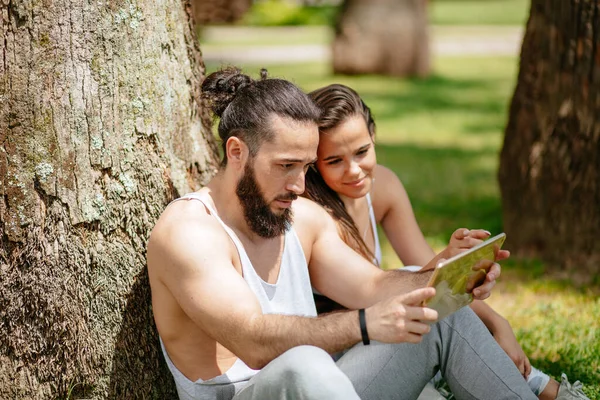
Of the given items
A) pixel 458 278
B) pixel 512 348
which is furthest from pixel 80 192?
pixel 512 348

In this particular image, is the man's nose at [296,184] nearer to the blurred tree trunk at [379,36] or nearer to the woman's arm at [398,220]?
the woman's arm at [398,220]

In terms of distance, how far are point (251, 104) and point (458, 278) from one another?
100cm

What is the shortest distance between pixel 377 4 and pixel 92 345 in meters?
13.1

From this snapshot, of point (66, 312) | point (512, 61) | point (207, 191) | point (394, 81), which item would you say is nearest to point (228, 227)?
point (207, 191)

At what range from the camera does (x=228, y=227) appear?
3436 mm

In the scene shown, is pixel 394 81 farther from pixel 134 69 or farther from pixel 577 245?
pixel 134 69

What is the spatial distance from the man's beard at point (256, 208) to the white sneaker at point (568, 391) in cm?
146

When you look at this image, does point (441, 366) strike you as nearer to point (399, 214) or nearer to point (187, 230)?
point (399, 214)

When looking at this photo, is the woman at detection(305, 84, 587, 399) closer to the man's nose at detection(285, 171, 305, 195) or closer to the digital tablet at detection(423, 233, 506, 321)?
the digital tablet at detection(423, 233, 506, 321)

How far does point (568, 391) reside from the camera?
3900mm

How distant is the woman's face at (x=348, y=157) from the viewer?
397 cm

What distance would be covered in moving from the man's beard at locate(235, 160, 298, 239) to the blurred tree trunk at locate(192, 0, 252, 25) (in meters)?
25.7

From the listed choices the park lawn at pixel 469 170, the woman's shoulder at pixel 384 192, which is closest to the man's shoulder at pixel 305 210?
the woman's shoulder at pixel 384 192

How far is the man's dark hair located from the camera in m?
3.38
